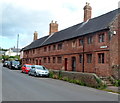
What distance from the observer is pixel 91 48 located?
23.4m

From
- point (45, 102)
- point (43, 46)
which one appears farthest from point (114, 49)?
point (43, 46)

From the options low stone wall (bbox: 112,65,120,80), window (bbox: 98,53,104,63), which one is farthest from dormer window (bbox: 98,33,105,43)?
low stone wall (bbox: 112,65,120,80)

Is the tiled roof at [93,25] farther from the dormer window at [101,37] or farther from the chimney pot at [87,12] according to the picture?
the chimney pot at [87,12]

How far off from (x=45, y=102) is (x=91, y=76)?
905cm

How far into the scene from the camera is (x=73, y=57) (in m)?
27.5

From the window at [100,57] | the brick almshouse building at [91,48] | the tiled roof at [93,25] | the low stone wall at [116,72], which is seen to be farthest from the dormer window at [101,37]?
the low stone wall at [116,72]

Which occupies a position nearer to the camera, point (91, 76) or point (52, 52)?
point (91, 76)

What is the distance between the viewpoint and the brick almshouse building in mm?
20641

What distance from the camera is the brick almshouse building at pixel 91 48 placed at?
20.6m

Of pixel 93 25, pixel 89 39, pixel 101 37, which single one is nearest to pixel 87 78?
pixel 101 37

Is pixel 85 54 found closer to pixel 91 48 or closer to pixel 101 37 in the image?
pixel 91 48

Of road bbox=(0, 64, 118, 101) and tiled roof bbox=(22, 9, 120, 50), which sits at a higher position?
tiled roof bbox=(22, 9, 120, 50)

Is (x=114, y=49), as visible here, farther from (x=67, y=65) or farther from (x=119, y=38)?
(x=67, y=65)

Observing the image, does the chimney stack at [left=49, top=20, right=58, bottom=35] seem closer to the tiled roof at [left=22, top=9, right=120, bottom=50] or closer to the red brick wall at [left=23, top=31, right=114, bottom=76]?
the red brick wall at [left=23, top=31, right=114, bottom=76]
